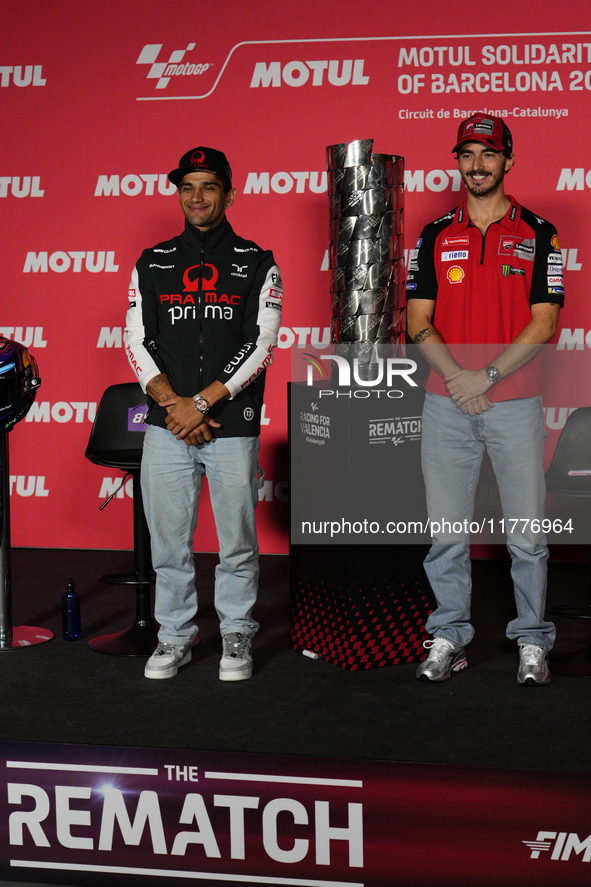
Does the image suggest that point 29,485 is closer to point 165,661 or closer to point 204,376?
point 165,661

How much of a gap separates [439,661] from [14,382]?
1724 millimetres

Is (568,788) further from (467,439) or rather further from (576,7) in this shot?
(576,7)

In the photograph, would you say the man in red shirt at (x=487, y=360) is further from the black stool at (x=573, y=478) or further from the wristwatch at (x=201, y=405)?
the wristwatch at (x=201, y=405)

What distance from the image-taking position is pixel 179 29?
13.8 feet

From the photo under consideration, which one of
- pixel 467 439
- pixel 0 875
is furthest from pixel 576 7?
pixel 0 875

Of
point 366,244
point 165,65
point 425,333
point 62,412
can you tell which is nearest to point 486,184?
point 425,333

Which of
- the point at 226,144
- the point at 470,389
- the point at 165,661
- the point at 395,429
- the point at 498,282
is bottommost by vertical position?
the point at 165,661

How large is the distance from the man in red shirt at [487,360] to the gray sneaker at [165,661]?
78 centimetres

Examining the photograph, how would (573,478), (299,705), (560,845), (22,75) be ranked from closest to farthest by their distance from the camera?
(560,845) < (299,705) < (573,478) < (22,75)

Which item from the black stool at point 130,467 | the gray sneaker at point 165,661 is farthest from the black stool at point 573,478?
the black stool at point 130,467

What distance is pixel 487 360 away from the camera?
2.55 metres

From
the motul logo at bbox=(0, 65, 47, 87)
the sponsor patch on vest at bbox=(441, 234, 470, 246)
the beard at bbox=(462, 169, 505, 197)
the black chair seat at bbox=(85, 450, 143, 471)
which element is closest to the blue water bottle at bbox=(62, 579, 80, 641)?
the black chair seat at bbox=(85, 450, 143, 471)

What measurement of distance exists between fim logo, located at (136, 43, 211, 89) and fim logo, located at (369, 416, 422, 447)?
242 cm

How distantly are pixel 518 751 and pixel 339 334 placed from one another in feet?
5.16
